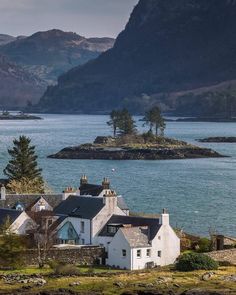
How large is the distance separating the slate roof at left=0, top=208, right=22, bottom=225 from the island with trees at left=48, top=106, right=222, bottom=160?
10949cm

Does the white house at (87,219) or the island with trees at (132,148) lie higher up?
the white house at (87,219)

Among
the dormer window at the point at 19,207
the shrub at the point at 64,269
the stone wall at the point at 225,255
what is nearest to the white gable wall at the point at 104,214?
the shrub at the point at 64,269

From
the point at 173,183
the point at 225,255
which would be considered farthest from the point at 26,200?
the point at 173,183

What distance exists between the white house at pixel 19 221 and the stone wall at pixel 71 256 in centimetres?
447

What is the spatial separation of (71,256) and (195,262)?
7.33 metres

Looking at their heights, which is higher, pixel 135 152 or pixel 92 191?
pixel 92 191

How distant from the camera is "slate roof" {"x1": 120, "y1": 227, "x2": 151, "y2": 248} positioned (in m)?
55.3

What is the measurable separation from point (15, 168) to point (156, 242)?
36.3 meters

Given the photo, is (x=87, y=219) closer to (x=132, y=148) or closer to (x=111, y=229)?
(x=111, y=229)

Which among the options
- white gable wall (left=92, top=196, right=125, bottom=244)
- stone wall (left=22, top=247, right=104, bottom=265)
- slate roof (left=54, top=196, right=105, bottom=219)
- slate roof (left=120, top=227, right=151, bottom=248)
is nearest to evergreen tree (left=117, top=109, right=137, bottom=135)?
slate roof (left=54, top=196, right=105, bottom=219)

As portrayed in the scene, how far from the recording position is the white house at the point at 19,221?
60406 millimetres

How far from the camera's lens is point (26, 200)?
6731 cm

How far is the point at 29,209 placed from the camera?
2542 inches

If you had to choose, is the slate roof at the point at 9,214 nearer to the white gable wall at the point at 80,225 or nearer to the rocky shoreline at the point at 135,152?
the white gable wall at the point at 80,225
